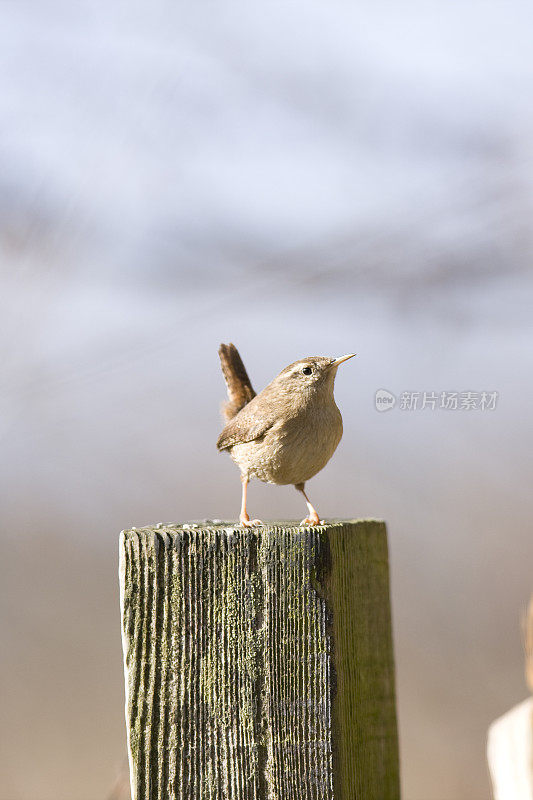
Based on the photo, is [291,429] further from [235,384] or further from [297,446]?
[235,384]

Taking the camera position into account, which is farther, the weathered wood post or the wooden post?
the weathered wood post

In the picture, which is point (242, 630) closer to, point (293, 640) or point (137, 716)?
point (293, 640)

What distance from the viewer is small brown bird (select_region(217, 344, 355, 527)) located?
2705 millimetres

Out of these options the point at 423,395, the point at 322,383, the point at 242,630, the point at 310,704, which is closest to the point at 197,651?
the point at 242,630

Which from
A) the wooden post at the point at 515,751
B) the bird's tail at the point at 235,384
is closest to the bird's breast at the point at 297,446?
the bird's tail at the point at 235,384

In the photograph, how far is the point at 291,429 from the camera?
2717 millimetres

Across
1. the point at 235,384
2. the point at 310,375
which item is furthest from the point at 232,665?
the point at 235,384

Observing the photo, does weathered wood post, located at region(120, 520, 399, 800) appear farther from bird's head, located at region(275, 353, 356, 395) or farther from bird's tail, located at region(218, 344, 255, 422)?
bird's tail, located at region(218, 344, 255, 422)

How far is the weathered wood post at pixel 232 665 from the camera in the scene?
6.29 ft

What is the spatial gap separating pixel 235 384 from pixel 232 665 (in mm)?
1561

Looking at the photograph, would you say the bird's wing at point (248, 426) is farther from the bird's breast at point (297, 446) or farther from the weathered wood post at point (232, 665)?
the weathered wood post at point (232, 665)

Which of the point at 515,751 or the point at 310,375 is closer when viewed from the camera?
the point at 515,751

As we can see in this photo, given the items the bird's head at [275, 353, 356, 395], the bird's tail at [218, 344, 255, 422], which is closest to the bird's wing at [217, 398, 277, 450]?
the bird's head at [275, 353, 356, 395]

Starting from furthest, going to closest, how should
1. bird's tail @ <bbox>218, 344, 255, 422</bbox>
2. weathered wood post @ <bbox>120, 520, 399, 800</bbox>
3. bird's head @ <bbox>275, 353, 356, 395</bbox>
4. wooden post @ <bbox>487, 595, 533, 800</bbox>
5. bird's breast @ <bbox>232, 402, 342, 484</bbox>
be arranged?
bird's tail @ <bbox>218, 344, 255, 422</bbox> → bird's head @ <bbox>275, 353, 356, 395</bbox> → bird's breast @ <bbox>232, 402, 342, 484</bbox> → weathered wood post @ <bbox>120, 520, 399, 800</bbox> → wooden post @ <bbox>487, 595, 533, 800</bbox>
